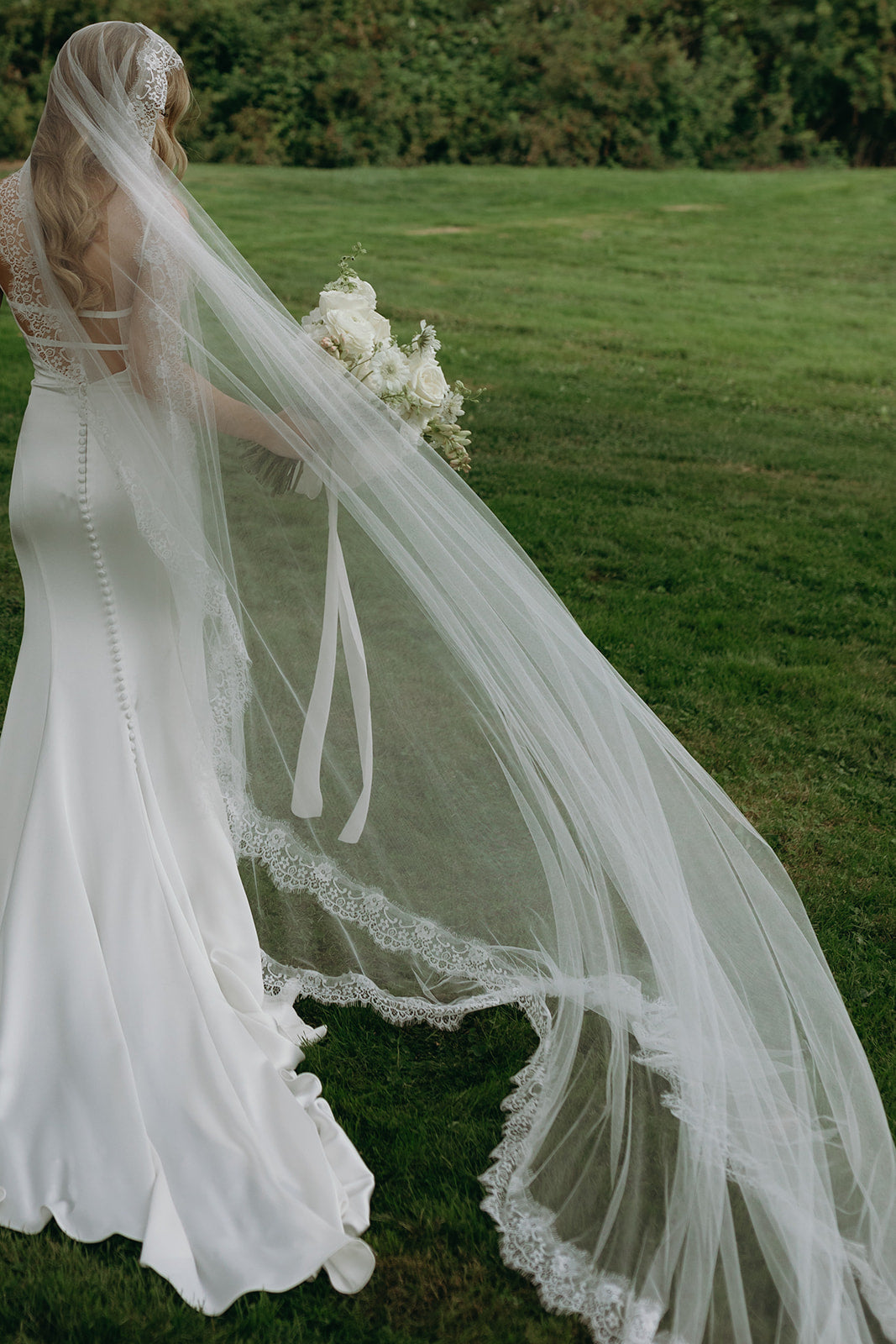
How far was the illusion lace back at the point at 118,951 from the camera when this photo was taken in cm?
240

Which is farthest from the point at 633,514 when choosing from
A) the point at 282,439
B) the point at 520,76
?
the point at 520,76

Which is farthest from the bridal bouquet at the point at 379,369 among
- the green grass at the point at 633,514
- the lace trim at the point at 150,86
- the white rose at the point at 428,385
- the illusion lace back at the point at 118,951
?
the green grass at the point at 633,514

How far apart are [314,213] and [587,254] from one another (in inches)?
145

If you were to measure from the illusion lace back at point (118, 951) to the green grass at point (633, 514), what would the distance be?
11cm

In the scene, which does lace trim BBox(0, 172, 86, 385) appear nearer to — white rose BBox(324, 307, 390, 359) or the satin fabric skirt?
the satin fabric skirt

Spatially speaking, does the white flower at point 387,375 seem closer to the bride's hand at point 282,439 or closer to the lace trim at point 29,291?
the bride's hand at point 282,439

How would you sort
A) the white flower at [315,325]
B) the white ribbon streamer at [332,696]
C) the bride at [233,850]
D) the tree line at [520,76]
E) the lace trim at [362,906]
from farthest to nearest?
1. the tree line at [520,76]
2. the lace trim at [362,906]
3. the white ribbon streamer at [332,696]
4. the white flower at [315,325]
5. the bride at [233,850]

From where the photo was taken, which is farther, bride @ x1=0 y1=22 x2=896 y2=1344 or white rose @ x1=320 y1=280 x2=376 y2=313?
white rose @ x1=320 y1=280 x2=376 y2=313

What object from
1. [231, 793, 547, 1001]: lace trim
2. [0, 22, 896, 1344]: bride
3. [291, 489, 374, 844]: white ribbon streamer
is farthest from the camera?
[231, 793, 547, 1001]: lace trim

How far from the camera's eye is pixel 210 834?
2762mm

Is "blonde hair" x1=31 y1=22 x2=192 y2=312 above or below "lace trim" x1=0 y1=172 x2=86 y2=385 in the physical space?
above

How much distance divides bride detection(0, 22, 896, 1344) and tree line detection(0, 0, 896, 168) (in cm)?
1855

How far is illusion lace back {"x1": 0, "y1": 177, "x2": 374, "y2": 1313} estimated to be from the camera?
2.40 metres

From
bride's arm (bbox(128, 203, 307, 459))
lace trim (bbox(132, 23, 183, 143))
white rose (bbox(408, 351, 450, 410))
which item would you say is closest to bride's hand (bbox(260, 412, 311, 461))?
bride's arm (bbox(128, 203, 307, 459))
